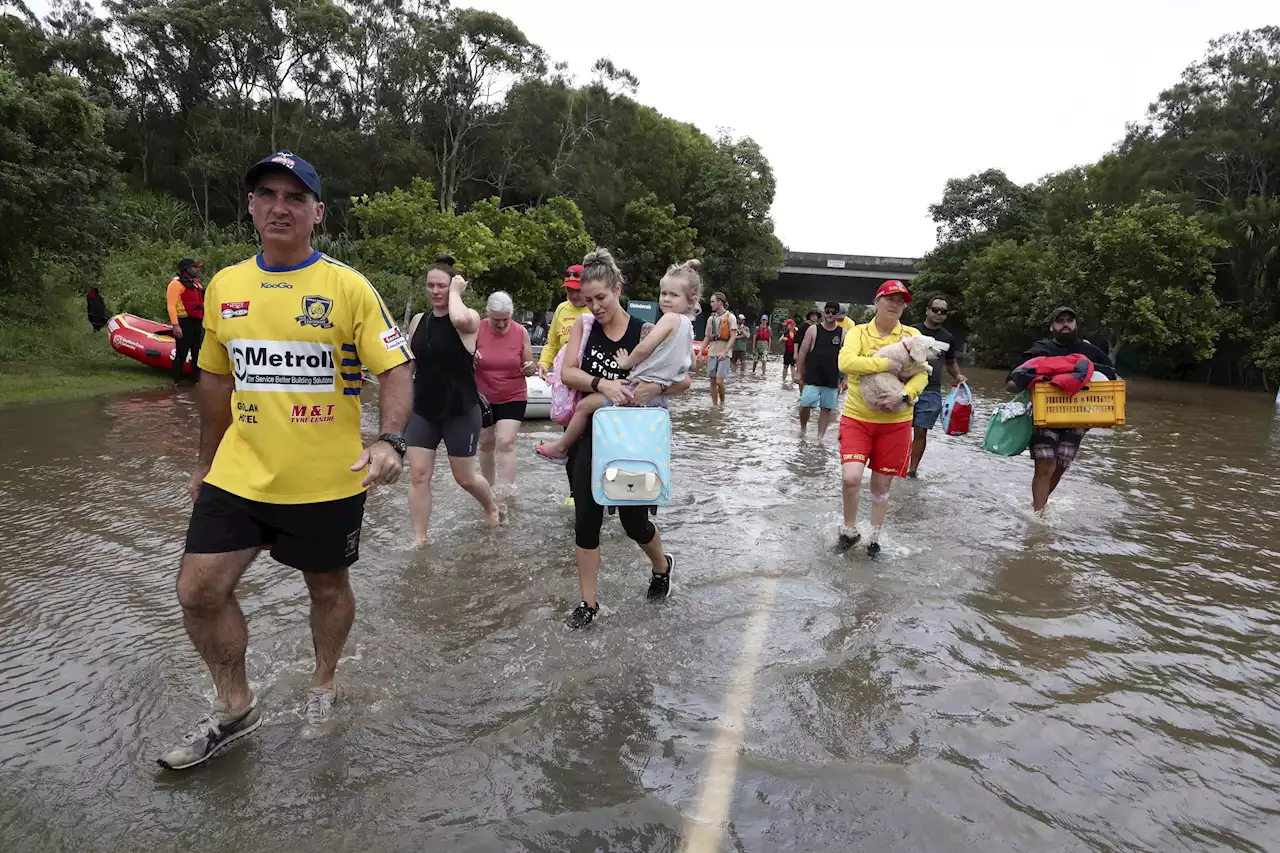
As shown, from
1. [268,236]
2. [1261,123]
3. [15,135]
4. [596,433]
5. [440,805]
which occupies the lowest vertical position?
[440,805]

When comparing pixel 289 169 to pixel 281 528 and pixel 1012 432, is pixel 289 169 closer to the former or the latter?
pixel 281 528

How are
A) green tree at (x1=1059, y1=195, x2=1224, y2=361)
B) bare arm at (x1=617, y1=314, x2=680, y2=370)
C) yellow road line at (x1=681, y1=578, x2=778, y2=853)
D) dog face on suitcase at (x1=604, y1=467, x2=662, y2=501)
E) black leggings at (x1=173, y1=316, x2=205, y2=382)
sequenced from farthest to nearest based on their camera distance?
green tree at (x1=1059, y1=195, x2=1224, y2=361) < black leggings at (x1=173, y1=316, x2=205, y2=382) < bare arm at (x1=617, y1=314, x2=680, y2=370) < dog face on suitcase at (x1=604, y1=467, x2=662, y2=501) < yellow road line at (x1=681, y1=578, x2=778, y2=853)

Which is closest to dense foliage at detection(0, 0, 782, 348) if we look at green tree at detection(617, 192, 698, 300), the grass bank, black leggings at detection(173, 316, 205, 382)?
green tree at detection(617, 192, 698, 300)

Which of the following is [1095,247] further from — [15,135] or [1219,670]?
[15,135]

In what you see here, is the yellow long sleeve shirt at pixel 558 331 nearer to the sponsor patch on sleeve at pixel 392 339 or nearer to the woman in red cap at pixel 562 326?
the woman in red cap at pixel 562 326

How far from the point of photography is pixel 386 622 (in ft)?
13.7

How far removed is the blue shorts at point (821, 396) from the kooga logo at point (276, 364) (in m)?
7.97

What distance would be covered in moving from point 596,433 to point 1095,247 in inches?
1229

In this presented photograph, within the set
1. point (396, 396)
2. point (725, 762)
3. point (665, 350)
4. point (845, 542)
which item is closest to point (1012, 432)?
point (845, 542)

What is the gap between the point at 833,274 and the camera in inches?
2409

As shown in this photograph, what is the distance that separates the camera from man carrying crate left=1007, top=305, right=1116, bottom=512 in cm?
648

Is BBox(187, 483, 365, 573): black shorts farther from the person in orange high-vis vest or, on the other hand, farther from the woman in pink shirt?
the person in orange high-vis vest

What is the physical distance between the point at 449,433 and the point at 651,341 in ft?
6.51

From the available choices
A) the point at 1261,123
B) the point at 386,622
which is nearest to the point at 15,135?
the point at 386,622
